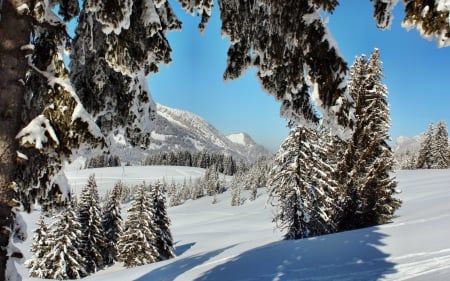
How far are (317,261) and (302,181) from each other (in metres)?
10.3

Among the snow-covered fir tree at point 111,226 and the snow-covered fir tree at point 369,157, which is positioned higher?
the snow-covered fir tree at point 369,157

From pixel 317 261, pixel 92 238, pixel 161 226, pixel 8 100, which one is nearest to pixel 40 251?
pixel 92 238

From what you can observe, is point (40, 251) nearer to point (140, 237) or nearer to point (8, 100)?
point (140, 237)

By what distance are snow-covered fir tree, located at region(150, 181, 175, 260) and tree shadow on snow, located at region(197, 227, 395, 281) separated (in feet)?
84.4

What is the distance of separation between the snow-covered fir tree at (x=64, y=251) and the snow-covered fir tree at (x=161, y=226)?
7054mm

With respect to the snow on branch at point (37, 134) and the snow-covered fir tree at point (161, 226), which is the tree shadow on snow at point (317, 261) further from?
the snow-covered fir tree at point (161, 226)

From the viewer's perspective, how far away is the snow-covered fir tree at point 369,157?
19.8 meters

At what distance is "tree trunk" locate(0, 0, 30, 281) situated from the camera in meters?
4.05

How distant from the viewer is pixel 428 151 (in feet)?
220

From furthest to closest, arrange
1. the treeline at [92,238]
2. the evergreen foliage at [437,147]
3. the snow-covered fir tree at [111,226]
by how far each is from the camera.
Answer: the evergreen foliage at [437,147]
the snow-covered fir tree at [111,226]
the treeline at [92,238]

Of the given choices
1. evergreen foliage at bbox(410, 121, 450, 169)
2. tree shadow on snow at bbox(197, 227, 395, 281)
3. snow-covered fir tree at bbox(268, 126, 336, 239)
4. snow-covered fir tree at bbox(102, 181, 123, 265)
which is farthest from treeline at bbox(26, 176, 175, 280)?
evergreen foliage at bbox(410, 121, 450, 169)

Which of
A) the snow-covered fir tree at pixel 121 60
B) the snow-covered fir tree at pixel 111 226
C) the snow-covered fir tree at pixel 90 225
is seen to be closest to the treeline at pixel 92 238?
the snow-covered fir tree at pixel 90 225

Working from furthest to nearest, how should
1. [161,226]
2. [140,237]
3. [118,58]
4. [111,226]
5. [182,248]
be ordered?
[182,248] → [111,226] → [161,226] → [140,237] → [118,58]

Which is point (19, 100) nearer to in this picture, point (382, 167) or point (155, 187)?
point (382, 167)
